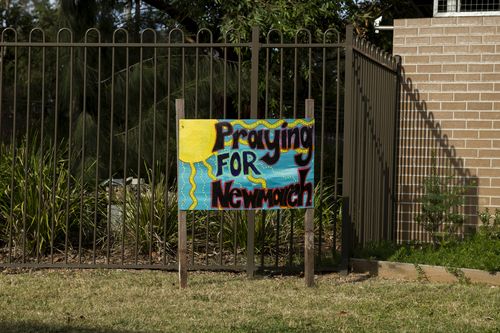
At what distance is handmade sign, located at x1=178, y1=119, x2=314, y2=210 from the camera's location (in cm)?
791

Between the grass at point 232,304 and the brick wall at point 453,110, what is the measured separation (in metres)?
2.24

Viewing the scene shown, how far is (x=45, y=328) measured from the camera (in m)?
6.25

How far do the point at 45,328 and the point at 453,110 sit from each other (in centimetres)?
574

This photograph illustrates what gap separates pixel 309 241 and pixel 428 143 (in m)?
2.95

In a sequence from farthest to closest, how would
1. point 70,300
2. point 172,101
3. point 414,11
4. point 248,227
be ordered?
→ 1. point 414,11
2. point 172,101
3. point 248,227
4. point 70,300

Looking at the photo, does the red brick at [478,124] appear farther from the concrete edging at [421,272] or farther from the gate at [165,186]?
the concrete edging at [421,272]

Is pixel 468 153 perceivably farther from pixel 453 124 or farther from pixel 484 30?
pixel 484 30

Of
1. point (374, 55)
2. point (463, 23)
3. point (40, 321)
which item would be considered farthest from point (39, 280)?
point (463, 23)

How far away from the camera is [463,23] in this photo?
1034 centimetres

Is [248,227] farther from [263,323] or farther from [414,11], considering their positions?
[414,11]

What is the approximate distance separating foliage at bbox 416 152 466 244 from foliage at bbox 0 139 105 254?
11.1 ft

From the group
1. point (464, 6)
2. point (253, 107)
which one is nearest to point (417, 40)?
point (464, 6)

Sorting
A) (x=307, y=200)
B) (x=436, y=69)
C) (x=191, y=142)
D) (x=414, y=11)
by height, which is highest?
(x=414, y=11)

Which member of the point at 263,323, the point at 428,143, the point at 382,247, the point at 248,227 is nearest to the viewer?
the point at 263,323
